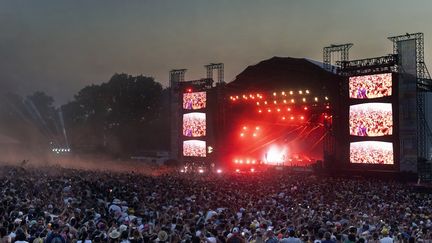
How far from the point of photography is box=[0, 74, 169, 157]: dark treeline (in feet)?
179

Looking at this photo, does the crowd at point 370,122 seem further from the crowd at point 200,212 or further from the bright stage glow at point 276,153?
the bright stage glow at point 276,153

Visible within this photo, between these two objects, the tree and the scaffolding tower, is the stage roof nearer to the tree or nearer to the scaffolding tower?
the scaffolding tower

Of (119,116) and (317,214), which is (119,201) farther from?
(119,116)

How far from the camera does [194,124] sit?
3641 centimetres

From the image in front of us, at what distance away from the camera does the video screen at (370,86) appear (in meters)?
26.6

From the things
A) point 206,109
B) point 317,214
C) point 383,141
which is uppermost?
point 206,109

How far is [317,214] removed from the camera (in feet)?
38.9

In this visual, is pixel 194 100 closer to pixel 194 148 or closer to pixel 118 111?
pixel 194 148

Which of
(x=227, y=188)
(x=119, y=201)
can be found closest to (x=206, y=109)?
(x=227, y=188)

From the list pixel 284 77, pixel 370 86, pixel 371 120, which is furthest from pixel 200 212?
pixel 284 77

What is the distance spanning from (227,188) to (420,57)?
15564mm

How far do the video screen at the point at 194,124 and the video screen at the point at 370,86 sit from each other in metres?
12.1

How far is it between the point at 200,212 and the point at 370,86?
Answer: 18.9 meters

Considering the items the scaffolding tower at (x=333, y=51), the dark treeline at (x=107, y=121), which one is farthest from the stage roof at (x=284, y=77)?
the dark treeline at (x=107, y=121)
